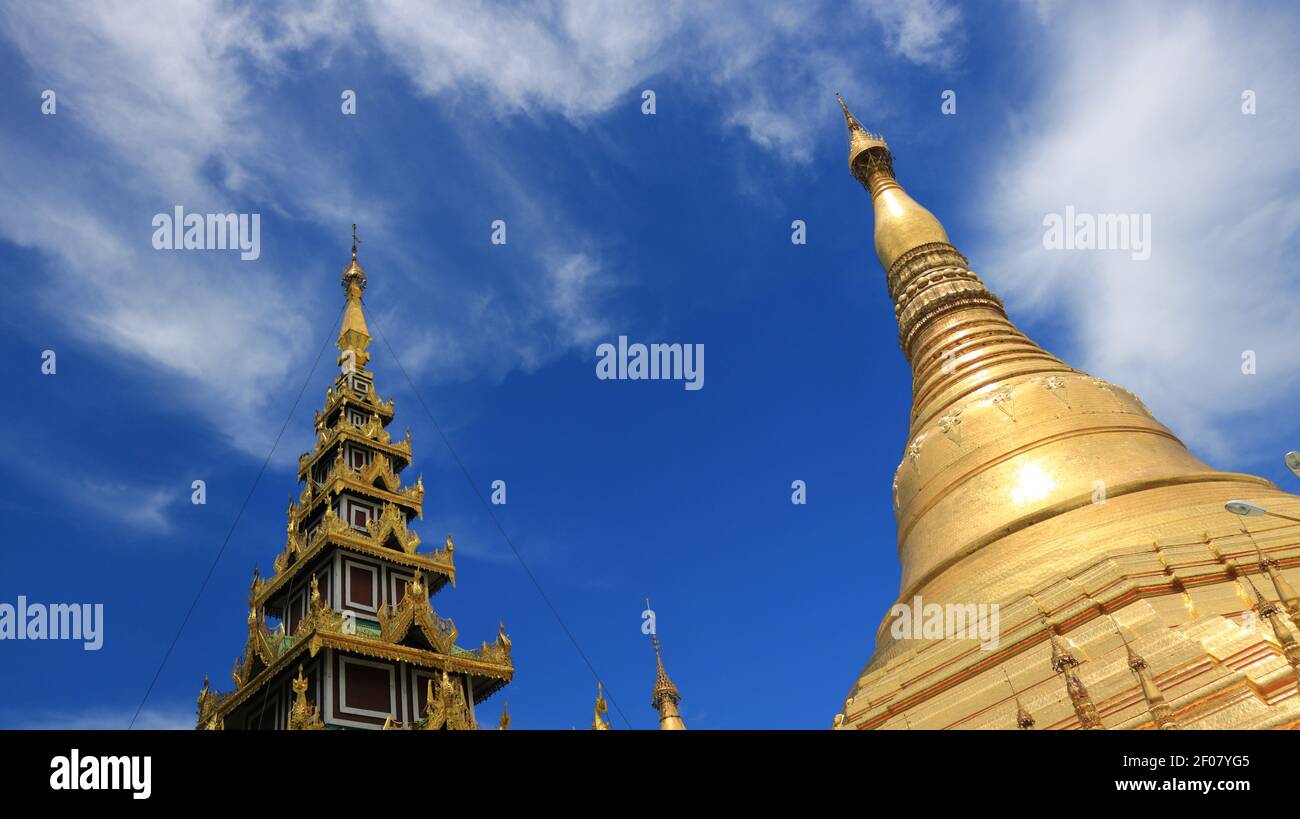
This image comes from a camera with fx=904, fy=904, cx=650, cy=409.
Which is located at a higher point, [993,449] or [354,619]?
[993,449]

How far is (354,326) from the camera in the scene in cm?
3142

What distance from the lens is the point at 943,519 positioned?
22.3m

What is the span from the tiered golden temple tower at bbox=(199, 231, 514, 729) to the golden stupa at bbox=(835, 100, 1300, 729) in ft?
32.2

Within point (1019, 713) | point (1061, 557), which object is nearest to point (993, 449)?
point (1061, 557)

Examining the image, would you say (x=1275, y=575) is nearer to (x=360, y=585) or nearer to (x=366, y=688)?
(x=366, y=688)

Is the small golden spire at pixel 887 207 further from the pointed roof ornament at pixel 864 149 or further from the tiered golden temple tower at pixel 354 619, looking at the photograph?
the tiered golden temple tower at pixel 354 619

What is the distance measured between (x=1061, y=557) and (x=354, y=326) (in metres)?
23.5

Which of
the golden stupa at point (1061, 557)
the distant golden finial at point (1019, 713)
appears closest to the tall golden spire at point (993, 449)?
the golden stupa at point (1061, 557)

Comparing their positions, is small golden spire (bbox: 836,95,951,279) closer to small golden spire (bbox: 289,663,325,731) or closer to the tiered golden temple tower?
the tiered golden temple tower

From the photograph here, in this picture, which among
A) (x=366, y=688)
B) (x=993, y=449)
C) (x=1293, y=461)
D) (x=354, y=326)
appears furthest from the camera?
(x=354, y=326)

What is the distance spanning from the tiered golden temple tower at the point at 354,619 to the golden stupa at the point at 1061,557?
9.83 metres

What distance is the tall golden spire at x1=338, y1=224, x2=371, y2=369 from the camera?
1216 inches
